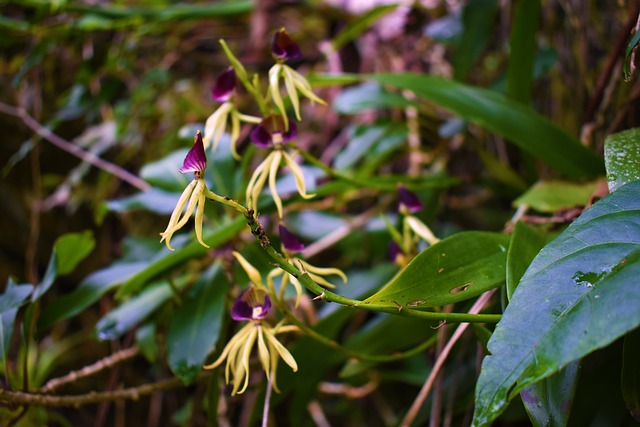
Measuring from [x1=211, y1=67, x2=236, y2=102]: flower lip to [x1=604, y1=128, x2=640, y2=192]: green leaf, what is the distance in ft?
1.40

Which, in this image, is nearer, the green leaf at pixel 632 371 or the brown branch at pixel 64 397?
the green leaf at pixel 632 371

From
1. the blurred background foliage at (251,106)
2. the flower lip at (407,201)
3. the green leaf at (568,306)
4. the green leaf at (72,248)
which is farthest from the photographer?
the blurred background foliage at (251,106)

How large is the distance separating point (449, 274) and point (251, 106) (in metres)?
1.06

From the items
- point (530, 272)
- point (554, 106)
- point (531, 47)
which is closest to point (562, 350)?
point (530, 272)

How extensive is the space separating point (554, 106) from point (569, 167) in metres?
0.39

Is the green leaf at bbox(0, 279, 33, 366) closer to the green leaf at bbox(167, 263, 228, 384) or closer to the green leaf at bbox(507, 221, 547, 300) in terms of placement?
the green leaf at bbox(167, 263, 228, 384)

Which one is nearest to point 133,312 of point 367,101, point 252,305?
point 252,305

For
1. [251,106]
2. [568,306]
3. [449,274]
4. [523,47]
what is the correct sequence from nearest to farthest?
[568,306], [449,274], [523,47], [251,106]

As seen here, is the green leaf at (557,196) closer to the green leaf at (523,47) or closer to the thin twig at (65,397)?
the green leaf at (523,47)

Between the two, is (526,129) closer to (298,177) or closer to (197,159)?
(298,177)

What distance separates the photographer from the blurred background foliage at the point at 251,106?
973 millimetres

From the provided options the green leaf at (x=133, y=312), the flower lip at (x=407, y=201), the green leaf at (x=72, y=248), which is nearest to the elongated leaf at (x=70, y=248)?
the green leaf at (x=72, y=248)

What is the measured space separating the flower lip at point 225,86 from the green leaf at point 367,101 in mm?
384

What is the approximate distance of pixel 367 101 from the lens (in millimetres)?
996
